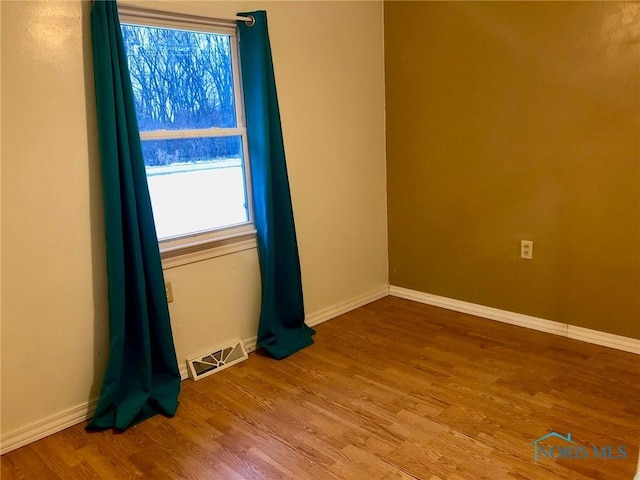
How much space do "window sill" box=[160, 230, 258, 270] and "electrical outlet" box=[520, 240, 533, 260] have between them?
154 centimetres

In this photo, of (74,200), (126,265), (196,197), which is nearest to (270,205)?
(196,197)

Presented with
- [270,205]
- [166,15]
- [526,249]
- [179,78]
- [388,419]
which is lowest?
[388,419]

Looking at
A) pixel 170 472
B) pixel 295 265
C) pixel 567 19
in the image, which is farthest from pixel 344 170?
pixel 170 472

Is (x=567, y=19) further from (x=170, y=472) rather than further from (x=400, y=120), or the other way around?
(x=170, y=472)

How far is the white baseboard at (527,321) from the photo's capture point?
114 inches

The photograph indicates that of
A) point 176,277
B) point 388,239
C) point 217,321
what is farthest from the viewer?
point 388,239

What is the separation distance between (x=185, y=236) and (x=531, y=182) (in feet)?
6.30

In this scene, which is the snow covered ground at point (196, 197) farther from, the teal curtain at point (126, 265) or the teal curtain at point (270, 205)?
the teal curtain at point (126, 265)

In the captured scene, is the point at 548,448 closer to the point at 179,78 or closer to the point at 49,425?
the point at 49,425

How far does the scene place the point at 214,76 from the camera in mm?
2830

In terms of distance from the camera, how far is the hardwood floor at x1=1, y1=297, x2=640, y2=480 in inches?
80.7

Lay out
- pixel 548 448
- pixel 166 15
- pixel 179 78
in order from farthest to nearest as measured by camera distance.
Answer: pixel 179 78 → pixel 166 15 → pixel 548 448

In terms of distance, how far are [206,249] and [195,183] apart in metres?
0.34

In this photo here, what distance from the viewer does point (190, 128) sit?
2748 millimetres
